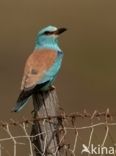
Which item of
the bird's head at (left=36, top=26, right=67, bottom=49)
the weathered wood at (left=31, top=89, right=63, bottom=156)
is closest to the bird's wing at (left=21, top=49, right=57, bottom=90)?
the bird's head at (left=36, top=26, right=67, bottom=49)

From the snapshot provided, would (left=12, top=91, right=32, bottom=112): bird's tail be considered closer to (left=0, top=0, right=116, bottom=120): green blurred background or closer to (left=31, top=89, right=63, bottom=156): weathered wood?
(left=31, top=89, right=63, bottom=156): weathered wood

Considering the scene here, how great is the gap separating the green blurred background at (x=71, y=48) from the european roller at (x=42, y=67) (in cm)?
392

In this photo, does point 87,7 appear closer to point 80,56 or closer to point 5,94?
point 80,56

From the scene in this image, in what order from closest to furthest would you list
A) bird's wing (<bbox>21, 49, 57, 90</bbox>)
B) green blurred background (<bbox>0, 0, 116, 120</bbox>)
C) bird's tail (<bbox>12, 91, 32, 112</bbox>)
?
bird's tail (<bbox>12, 91, 32, 112</bbox>) → bird's wing (<bbox>21, 49, 57, 90</bbox>) → green blurred background (<bbox>0, 0, 116, 120</bbox>)

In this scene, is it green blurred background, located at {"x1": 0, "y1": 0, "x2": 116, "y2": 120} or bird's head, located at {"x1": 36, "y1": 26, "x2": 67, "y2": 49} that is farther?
green blurred background, located at {"x1": 0, "y1": 0, "x2": 116, "y2": 120}

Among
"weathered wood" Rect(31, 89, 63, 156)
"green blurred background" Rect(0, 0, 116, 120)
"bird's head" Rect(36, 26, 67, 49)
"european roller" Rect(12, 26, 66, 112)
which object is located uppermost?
"bird's head" Rect(36, 26, 67, 49)

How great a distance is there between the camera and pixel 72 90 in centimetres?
1542

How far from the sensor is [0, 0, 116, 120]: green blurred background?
579 inches

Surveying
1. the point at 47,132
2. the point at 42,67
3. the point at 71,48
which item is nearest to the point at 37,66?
the point at 42,67

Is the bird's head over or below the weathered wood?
over

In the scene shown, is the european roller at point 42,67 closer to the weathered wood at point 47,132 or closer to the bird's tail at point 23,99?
the bird's tail at point 23,99

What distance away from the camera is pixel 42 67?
8438 millimetres

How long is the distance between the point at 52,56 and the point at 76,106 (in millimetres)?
5182

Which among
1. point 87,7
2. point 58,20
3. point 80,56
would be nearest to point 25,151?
point 80,56
